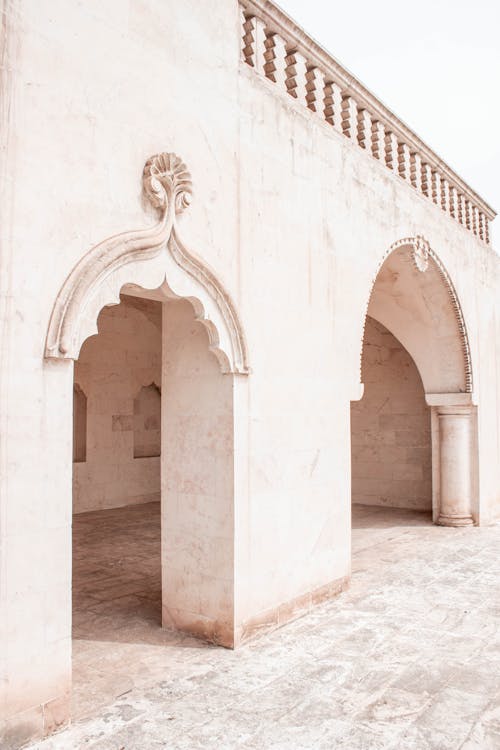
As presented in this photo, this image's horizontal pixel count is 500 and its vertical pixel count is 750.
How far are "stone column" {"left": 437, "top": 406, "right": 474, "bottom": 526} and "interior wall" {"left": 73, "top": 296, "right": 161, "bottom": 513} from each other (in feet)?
18.4

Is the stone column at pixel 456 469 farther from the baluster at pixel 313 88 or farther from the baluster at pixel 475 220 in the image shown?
the baluster at pixel 313 88

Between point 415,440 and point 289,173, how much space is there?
731cm

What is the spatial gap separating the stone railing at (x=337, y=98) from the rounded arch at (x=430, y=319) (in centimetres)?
106

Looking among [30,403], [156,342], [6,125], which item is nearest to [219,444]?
[30,403]

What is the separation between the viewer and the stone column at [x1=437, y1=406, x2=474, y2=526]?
9.91 meters

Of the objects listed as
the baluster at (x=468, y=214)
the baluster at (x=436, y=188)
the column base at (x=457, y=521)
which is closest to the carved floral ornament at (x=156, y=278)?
the baluster at (x=436, y=188)

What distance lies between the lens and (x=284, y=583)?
17.5ft

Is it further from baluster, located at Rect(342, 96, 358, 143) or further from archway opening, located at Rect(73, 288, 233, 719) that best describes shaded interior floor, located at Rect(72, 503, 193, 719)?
baluster, located at Rect(342, 96, 358, 143)

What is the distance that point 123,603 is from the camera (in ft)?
19.1

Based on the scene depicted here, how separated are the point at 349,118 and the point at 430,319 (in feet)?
12.3

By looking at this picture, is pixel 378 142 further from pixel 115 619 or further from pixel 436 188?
pixel 115 619

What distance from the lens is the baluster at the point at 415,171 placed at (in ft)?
27.1

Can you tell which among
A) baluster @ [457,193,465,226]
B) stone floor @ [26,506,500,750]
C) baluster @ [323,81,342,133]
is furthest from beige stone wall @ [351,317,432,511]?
baluster @ [323,81,342,133]

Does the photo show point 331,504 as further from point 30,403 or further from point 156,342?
point 156,342
